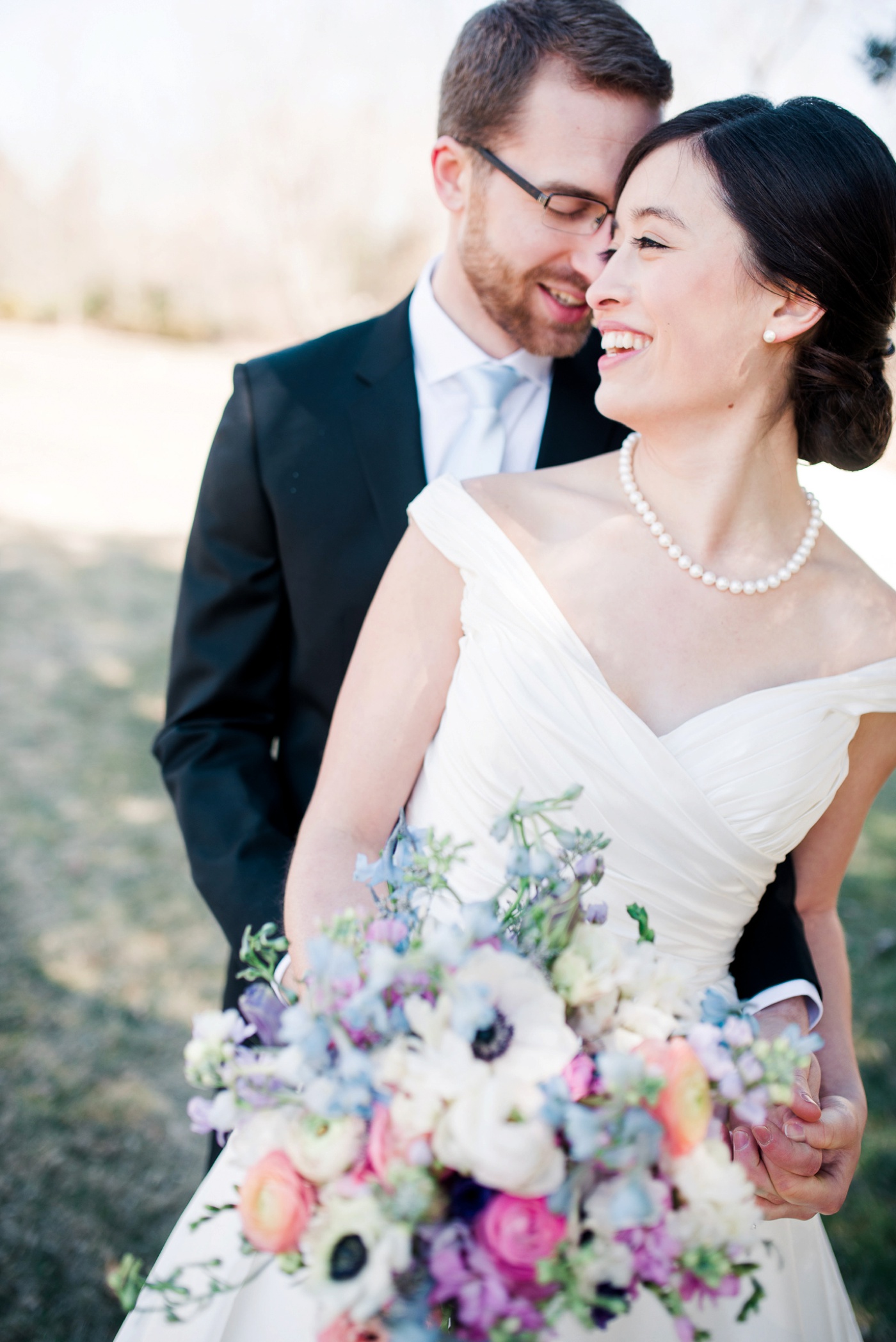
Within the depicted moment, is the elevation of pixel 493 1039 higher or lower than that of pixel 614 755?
lower

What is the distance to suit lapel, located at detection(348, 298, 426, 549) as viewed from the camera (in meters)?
2.30

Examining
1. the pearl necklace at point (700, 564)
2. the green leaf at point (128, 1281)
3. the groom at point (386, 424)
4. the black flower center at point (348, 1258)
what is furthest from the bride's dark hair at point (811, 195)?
the green leaf at point (128, 1281)

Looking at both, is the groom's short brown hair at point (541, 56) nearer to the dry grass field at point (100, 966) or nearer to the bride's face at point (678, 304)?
the bride's face at point (678, 304)

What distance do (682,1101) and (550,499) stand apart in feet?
4.32

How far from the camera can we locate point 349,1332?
3.30 feet

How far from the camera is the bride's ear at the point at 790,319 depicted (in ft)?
6.03

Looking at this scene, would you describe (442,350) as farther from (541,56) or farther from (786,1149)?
(786,1149)

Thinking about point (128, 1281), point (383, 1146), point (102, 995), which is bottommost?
point (128, 1281)

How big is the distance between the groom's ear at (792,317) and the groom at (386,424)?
0.60 m

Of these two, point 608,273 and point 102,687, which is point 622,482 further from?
point 102,687

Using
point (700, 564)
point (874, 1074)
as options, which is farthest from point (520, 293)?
point (874, 1074)

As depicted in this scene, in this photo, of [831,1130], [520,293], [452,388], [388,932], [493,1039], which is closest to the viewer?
[493,1039]

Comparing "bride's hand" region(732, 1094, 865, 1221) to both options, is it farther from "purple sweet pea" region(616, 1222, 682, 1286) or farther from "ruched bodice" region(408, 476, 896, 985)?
"purple sweet pea" region(616, 1222, 682, 1286)

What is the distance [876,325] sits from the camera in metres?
1.97
